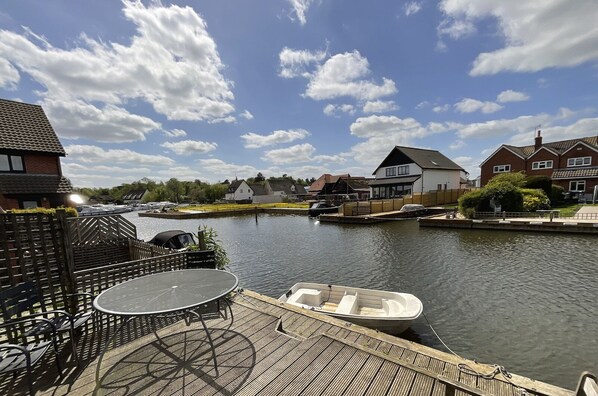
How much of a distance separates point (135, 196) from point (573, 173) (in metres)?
112

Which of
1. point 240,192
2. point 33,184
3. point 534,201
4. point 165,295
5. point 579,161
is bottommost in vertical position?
point 534,201

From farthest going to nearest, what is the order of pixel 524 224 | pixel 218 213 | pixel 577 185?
pixel 218 213 < pixel 577 185 < pixel 524 224

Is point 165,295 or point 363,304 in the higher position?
point 165,295

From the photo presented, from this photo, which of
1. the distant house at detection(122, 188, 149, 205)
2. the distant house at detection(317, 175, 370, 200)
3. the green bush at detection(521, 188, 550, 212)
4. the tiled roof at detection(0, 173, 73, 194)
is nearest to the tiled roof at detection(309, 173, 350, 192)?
the distant house at detection(317, 175, 370, 200)

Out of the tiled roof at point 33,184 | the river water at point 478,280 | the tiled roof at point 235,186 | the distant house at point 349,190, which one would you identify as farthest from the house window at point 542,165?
the tiled roof at point 235,186

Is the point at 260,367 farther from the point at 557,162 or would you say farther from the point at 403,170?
the point at 557,162

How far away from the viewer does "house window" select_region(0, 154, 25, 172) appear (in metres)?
13.7

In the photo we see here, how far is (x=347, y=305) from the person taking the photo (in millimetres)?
6977

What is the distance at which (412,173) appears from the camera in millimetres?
36344

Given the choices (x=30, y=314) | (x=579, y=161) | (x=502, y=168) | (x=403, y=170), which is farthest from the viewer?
(x=403, y=170)

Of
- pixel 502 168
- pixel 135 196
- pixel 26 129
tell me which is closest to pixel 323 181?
pixel 502 168

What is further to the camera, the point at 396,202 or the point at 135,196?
the point at 135,196

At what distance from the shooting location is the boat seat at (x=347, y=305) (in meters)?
6.67

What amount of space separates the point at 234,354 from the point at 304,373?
1.07m
